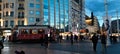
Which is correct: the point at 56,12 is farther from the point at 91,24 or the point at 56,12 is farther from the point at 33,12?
the point at 91,24

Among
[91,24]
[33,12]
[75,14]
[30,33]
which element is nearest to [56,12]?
[33,12]

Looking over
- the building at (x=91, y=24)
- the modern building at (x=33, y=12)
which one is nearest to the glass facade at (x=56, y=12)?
the modern building at (x=33, y=12)

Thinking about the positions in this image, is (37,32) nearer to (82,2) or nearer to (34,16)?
(34,16)

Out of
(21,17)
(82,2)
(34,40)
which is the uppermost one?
(82,2)

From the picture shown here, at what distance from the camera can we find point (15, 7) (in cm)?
9844

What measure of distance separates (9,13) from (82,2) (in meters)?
89.1

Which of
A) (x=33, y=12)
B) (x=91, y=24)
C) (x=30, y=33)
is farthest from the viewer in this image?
(x=33, y=12)

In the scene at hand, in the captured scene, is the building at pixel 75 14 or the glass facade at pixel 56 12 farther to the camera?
the building at pixel 75 14

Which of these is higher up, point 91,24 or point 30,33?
point 91,24

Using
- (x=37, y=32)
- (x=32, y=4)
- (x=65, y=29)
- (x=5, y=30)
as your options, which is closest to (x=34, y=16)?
(x=32, y=4)

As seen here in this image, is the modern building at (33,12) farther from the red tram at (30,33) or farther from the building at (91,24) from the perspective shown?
the red tram at (30,33)

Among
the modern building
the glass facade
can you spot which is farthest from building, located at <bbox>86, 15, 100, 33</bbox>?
the modern building

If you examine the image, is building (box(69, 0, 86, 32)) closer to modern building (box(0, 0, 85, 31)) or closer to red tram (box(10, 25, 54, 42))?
modern building (box(0, 0, 85, 31))

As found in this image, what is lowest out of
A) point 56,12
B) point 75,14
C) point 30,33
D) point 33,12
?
point 30,33
